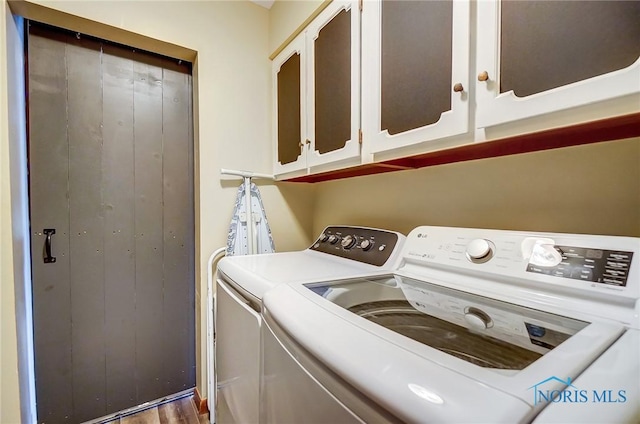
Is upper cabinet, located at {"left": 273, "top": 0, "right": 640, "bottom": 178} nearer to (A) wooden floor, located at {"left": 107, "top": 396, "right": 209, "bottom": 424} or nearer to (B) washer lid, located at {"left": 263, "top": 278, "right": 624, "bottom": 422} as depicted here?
(B) washer lid, located at {"left": 263, "top": 278, "right": 624, "bottom": 422}

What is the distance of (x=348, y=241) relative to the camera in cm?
131

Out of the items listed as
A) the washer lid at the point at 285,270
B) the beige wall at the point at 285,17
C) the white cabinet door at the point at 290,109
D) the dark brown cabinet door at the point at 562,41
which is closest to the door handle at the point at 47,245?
the washer lid at the point at 285,270

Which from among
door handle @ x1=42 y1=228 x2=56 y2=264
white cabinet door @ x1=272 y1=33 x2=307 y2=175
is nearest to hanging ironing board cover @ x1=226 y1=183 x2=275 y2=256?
white cabinet door @ x1=272 y1=33 x2=307 y2=175

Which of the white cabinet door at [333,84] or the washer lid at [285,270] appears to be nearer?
the washer lid at [285,270]

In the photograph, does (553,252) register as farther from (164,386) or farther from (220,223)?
(164,386)

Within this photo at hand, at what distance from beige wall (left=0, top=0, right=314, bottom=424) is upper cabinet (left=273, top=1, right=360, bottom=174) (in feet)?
0.60

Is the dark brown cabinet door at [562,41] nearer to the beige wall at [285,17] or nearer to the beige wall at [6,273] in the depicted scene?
the beige wall at [285,17]

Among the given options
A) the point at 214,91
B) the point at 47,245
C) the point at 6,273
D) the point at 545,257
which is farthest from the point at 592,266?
the point at 47,245

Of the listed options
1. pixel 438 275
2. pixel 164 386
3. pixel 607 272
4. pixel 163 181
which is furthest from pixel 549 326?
pixel 164 386

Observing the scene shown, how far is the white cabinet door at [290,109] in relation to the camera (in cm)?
154

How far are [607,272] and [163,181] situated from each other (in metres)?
1.99

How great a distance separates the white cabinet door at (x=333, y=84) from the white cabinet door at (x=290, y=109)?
0.22 feet

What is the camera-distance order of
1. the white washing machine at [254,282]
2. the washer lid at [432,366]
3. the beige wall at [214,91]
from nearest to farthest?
the washer lid at [432,366]
the white washing machine at [254,282]
the beige wall at [214,91]

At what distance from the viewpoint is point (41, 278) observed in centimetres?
143
